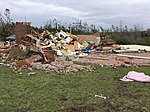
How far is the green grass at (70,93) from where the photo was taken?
3.83m

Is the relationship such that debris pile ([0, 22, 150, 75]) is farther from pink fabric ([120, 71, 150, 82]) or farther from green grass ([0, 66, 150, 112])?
pink fabric ([120, 71, 150, 82])

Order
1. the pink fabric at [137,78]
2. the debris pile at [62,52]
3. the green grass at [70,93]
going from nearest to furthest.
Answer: the green grass at [70,93] → the pink fabric at [137,78] → the debris pile at [62,52]

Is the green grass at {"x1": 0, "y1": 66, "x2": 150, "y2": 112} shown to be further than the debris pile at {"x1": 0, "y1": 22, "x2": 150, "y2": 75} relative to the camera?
No

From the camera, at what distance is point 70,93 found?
469 cm

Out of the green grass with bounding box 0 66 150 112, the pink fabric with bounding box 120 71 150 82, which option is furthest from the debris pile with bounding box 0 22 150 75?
the pink fabric with bounding box 120 71 150 82

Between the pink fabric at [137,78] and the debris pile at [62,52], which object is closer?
the pink fabric at [137,78]

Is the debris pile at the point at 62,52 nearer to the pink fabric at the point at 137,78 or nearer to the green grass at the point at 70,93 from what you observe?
the green grass at the point at 70,93

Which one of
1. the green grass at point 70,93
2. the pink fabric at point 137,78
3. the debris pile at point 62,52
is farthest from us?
the debris pile at point 62,52

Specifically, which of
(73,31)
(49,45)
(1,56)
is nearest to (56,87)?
(1,56)

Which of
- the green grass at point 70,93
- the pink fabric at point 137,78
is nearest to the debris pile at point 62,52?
the green grass at point 70,93

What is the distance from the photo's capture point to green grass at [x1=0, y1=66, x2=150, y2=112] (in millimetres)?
3832

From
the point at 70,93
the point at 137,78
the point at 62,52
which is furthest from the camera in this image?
the point at 62,52

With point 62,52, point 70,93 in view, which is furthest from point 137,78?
point 62,52

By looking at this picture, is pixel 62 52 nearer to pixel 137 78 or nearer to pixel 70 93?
pixel 137 78
